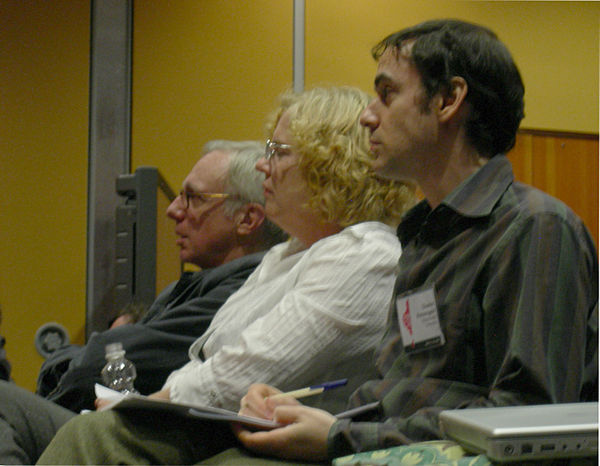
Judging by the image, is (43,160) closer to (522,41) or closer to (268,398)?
(522,41)

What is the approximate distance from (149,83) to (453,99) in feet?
8.41

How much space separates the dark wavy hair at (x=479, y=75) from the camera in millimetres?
1415

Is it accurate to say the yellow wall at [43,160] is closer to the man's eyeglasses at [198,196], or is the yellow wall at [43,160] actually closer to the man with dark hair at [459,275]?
the man's eyeglasses at [198,196]

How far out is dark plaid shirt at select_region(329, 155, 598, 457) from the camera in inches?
44.1

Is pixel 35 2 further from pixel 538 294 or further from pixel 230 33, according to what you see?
pixel 538 294

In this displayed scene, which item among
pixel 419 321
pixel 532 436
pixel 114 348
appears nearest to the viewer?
pixel 532 436

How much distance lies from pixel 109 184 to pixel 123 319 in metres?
1.10

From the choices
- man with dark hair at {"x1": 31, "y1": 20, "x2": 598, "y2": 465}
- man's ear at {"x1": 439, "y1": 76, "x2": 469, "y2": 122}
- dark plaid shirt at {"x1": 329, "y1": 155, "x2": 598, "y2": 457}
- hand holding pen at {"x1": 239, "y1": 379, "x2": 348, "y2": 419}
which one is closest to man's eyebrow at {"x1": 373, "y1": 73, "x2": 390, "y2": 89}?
man with dark hair at {"x1": 31, "y1": 20, "x2": 598, "y2": 465}

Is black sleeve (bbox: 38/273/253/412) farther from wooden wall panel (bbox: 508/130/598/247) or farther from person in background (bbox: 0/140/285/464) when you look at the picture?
wooden wall panel (bbox: 508/130/598/247)

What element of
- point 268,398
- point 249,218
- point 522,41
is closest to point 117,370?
point 249,218

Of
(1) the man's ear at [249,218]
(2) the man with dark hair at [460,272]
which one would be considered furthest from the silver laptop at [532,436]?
(1) the man's ear at [249,218]

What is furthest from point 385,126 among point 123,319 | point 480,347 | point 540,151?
point 540,151

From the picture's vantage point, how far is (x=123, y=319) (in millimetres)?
2832

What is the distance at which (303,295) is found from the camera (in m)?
1.60
